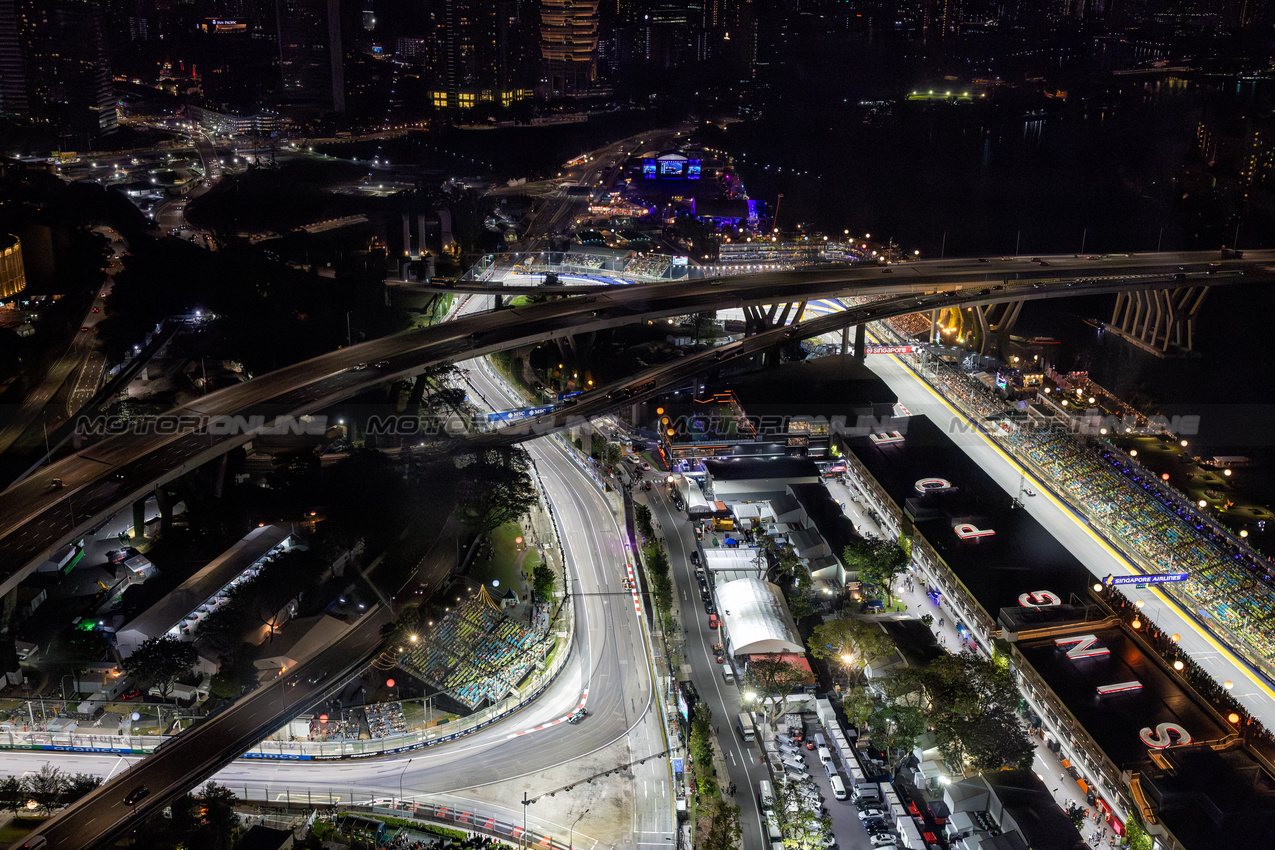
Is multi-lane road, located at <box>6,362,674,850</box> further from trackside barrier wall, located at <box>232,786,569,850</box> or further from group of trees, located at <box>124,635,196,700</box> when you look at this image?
group of trees, located at <box>124,635,196,700</box>

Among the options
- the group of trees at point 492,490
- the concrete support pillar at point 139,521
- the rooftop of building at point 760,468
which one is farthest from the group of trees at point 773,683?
the concrete support pillar at point 139,521

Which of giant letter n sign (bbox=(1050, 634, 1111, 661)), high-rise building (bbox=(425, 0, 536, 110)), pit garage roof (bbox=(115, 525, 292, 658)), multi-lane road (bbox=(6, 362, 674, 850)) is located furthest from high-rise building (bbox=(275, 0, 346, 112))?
giant letter n sign (bbox=(1050, 634, 1111, 661))

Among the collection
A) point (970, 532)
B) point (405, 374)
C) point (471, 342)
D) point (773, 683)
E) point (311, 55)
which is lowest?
point (773, 683)

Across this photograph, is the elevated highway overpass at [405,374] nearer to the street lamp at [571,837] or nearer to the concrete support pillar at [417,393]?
the concrete support pillar at [417,393]

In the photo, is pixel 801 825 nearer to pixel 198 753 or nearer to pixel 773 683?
pixel 773 683

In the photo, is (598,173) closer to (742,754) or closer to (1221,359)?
(1221,359)

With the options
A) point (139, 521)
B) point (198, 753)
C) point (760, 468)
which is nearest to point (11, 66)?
point (139, 521)
